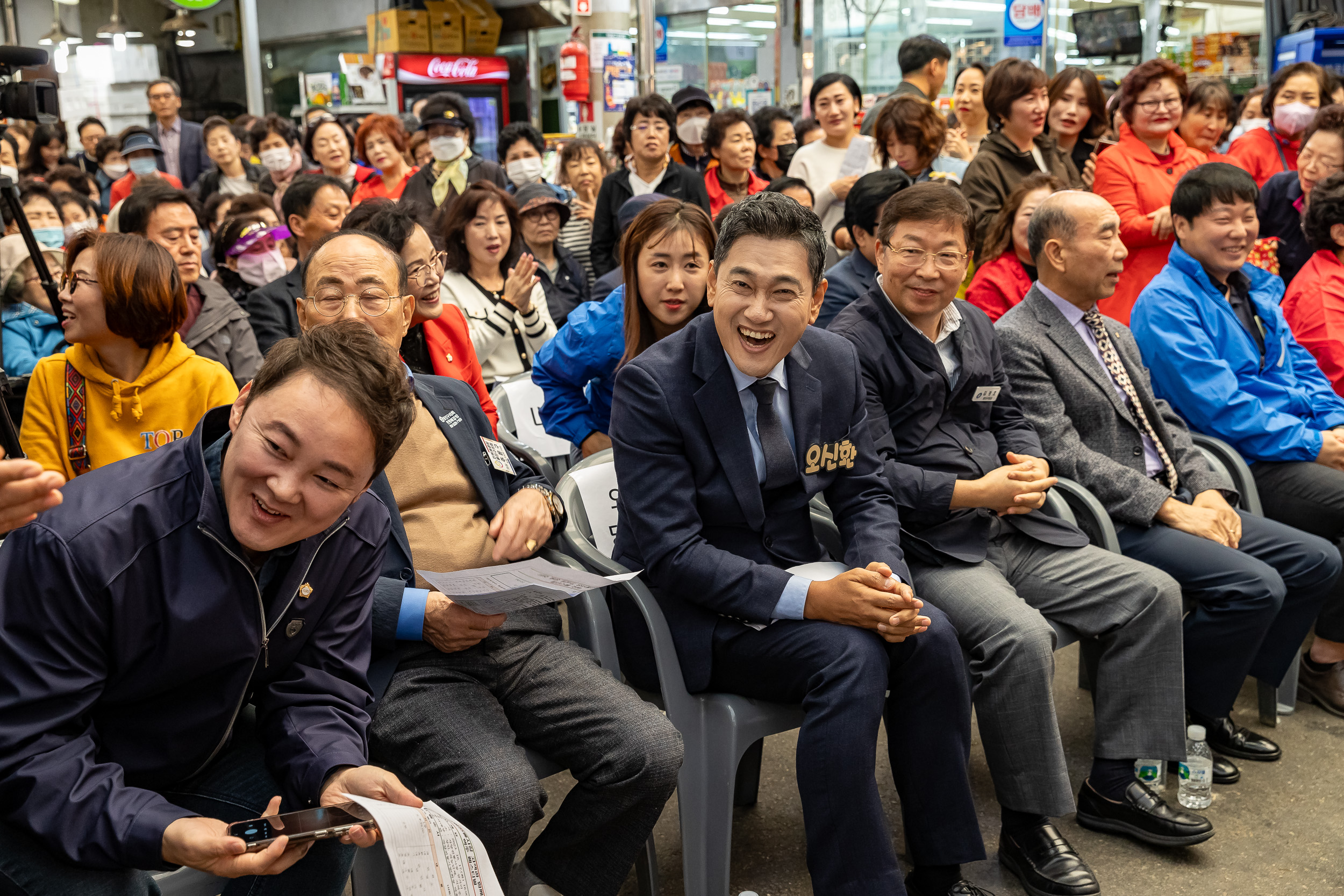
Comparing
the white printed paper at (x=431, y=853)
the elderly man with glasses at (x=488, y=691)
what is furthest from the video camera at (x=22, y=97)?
the white printed paper at (x=431, y=853)

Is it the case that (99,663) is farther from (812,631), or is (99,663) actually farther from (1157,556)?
(1157,556)

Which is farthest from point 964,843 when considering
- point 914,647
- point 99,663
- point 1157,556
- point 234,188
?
point 234,188

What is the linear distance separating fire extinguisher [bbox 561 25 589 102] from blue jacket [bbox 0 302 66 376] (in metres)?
5.96

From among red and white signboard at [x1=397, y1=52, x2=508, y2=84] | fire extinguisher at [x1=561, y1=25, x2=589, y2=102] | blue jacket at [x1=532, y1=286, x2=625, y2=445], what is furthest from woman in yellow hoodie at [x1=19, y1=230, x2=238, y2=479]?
red and white signboard at [x1=397, y1=52, x2=508, y2=84]

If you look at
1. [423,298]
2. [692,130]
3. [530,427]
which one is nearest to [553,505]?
[423,298]

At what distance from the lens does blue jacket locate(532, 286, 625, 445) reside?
11.1 feet

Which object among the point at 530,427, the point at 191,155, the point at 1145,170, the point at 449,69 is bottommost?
the point at 530,427

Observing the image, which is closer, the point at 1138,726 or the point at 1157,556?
the point at 1138,726

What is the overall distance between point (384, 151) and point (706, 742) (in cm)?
573

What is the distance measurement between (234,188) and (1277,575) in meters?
7.13

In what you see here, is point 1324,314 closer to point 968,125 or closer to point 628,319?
point 628,319

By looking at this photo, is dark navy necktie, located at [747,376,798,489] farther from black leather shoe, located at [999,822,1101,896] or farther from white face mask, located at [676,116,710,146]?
white face mask, located at [676,116,710,146]

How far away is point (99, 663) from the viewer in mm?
1568

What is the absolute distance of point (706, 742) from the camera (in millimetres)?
2275
